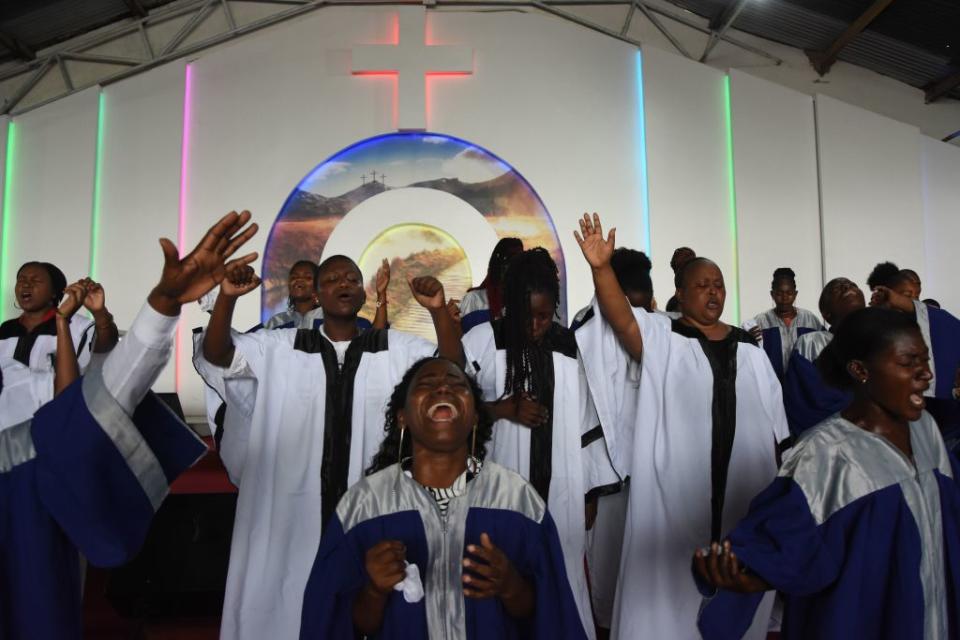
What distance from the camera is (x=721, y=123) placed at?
26.5 ft

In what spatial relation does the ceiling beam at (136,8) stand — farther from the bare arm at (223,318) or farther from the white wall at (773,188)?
the bare arm at (223,318)

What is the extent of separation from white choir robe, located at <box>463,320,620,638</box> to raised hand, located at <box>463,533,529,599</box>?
3.76ft

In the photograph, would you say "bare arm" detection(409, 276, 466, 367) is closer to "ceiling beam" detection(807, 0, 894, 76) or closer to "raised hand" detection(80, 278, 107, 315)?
"raised hand" detection(80, 278, 107, 315)

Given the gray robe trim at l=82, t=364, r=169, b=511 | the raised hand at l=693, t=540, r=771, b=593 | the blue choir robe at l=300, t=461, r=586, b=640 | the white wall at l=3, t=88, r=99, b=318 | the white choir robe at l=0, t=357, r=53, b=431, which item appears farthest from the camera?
the white wall at l=3, t=88, r=99, b=318

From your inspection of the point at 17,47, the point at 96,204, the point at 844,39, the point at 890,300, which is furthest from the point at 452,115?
the point at 890,300

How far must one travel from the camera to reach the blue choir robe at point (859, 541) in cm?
194

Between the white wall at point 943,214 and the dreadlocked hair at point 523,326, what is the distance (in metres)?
6.12

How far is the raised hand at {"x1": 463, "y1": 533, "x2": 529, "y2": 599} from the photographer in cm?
197

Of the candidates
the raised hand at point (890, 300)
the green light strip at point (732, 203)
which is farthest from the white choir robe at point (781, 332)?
the green light strip at point (732, 203)

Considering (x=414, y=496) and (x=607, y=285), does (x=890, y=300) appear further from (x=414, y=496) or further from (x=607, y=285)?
(x=414, y=496)

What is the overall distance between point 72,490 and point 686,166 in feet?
23.6

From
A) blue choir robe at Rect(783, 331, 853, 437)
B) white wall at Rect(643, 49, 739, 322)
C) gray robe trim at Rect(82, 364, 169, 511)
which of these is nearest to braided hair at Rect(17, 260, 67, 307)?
gray robe trim at Rect(82, 364, 169, 511)

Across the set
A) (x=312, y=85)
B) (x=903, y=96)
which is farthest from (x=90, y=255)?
(x=903, y=96)

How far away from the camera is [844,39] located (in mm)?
7852
